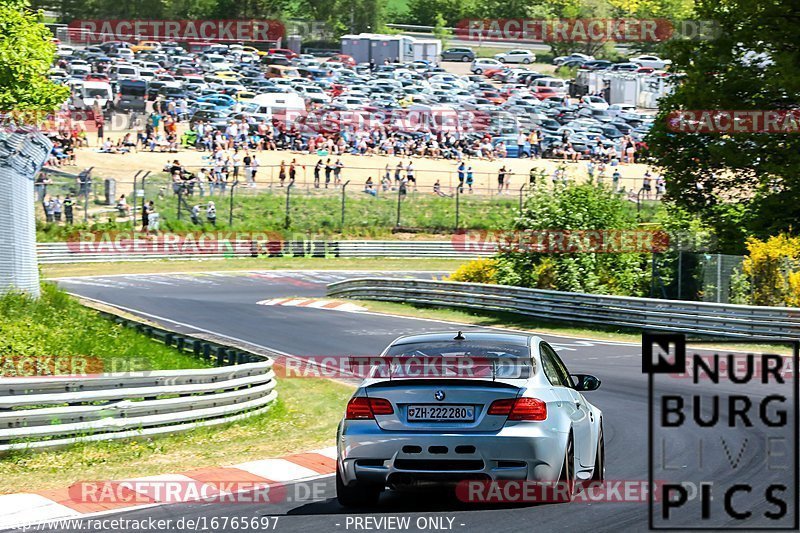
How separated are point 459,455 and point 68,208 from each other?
41.5 m

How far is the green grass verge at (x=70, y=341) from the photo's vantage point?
1659 centimetres

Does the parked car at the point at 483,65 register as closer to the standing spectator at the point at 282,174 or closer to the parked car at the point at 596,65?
the parked car at the point at 596,65

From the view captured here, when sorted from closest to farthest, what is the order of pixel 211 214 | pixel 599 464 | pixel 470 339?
pixel 470 339 → pixel 599 464 → pixel 211 214

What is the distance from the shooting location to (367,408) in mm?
8750

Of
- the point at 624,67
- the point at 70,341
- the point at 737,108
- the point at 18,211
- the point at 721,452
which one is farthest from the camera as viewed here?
the point at 624,67

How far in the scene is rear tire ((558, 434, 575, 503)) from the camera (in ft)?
28.8

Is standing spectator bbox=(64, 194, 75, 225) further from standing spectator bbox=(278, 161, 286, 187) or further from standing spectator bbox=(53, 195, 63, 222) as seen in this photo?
standing spectator bbox=(278, 161, 286, 187)

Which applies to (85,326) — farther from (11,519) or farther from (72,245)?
(72,245)

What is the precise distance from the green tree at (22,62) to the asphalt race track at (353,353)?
6905mm

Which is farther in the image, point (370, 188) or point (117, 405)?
point (370, 188)

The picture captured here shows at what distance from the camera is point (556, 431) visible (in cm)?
870

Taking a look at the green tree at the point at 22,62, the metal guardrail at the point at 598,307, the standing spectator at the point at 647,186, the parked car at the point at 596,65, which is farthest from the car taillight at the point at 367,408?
the parked car at the point at 596,65

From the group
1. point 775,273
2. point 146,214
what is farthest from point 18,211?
point 146,214

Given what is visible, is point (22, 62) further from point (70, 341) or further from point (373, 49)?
point (373, 49)
